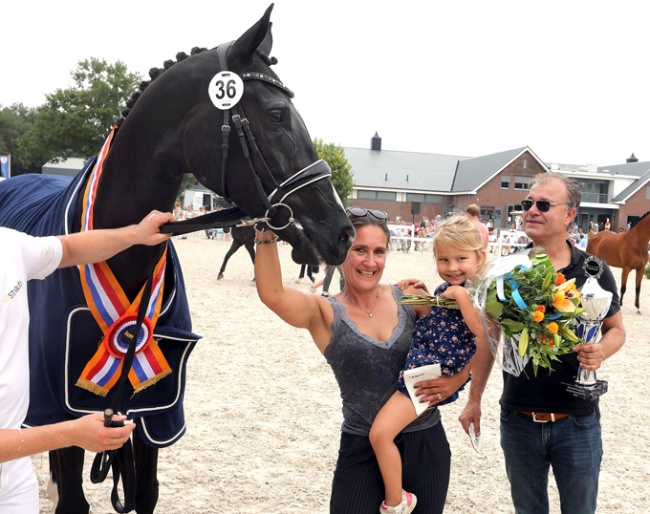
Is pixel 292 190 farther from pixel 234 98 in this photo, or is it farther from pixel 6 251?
pixel 6 251

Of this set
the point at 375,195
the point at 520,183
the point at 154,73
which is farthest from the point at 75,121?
the point at 154,73

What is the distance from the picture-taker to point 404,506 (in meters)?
2.22

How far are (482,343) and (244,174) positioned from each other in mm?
1326

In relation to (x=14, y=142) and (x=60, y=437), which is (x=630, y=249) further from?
(x=14, y=142)

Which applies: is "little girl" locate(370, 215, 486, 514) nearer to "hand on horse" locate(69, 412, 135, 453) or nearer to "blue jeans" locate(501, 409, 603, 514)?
"blue jeans" locate(501, 409, 603, 514)

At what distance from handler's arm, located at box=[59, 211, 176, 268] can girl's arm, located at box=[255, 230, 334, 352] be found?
1.14ft

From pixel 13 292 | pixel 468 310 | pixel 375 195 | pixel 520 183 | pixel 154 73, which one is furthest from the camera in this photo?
pixel 375 195

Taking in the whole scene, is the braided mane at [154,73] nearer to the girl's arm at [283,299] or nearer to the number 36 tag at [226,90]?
the number 36 tag at [226,90]

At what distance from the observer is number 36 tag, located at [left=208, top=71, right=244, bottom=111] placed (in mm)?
2123

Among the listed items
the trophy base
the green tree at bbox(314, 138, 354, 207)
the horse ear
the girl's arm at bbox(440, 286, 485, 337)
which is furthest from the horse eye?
the green tree at bbox(314, 138, 354, 207)

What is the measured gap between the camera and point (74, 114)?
4084 centimetres

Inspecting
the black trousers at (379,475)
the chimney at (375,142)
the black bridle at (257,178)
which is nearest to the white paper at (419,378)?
the black trousers at (379,475)

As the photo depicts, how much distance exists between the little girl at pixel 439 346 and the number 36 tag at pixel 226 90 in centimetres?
104

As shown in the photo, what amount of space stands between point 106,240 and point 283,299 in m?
0.68
